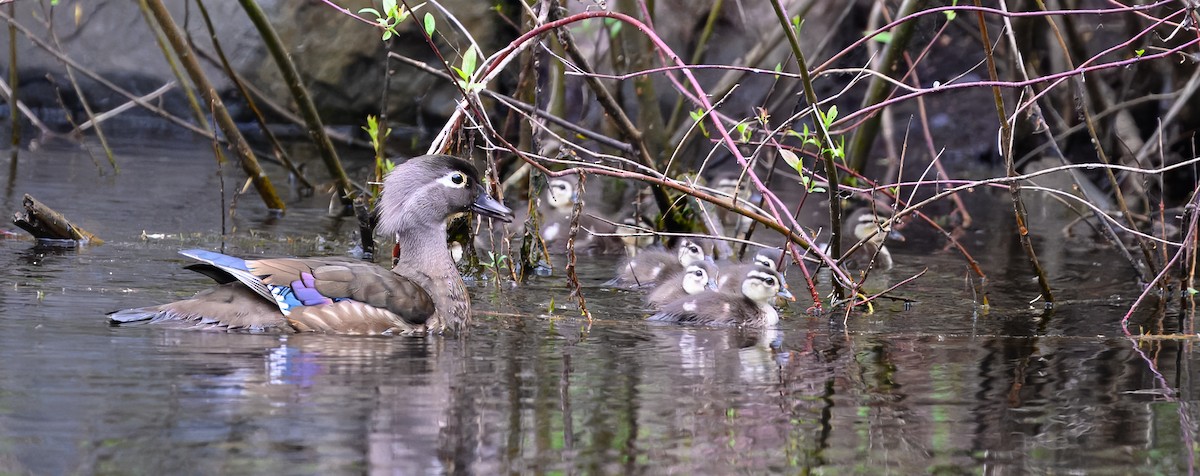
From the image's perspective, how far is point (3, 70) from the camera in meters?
13.6

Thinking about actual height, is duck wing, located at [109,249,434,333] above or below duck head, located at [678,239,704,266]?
below

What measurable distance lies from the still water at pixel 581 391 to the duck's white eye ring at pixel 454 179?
0.58 meters

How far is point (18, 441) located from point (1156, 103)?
34.1ft

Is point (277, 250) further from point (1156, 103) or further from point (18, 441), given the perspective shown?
point (1156, 103)

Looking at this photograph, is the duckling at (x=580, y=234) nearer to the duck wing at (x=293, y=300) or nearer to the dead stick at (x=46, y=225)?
the dead stick at (x=46, y=225)

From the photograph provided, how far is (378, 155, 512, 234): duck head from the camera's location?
6.14 m

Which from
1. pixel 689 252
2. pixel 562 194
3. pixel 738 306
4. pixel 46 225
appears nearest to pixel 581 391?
pixel 738 306

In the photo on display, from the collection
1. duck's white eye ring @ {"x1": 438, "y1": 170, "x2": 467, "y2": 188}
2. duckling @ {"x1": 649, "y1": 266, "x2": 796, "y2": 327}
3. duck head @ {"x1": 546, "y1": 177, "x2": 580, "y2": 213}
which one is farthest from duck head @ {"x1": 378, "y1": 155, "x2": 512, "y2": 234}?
duck head @ {"x1": 546, "y1": 177, "x2": 580, "y2": 213}

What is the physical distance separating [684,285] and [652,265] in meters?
0.67

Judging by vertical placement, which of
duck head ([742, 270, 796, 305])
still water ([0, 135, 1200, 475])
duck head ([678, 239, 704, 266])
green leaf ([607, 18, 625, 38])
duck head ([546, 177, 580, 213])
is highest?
green leaf ([607, 18, 625, 38])

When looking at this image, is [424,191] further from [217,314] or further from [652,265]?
[652,265]

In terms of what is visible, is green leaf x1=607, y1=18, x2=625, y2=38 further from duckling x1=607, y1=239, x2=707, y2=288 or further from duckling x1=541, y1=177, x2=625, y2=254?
duckling x1=607, y1=239, x2=707, y2=288

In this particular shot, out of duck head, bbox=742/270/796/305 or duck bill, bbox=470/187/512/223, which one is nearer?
duck bill, bbox=470/187/512/223

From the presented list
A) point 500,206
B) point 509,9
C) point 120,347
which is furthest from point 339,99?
point 120,347
